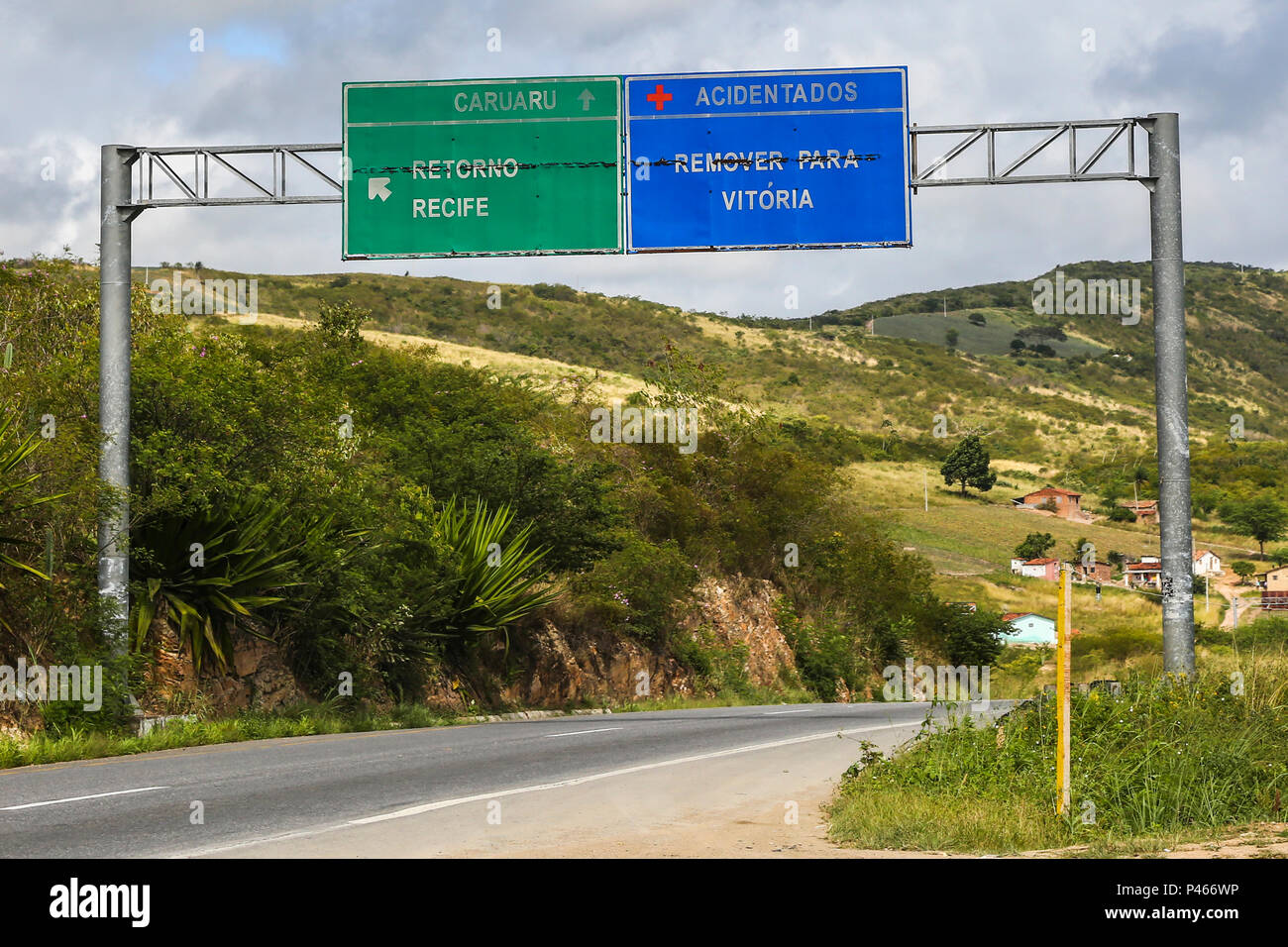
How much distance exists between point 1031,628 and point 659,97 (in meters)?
69.5

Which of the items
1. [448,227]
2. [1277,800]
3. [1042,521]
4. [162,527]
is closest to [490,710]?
[162,527]

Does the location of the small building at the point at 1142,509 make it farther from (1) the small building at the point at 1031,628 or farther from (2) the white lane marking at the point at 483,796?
(2) the white lane marking at the point at 483,796

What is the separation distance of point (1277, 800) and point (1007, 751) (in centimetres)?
202

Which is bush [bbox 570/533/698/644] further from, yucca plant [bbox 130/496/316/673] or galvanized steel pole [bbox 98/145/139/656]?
galvanized steel pole [bbox 98/145/139/656]

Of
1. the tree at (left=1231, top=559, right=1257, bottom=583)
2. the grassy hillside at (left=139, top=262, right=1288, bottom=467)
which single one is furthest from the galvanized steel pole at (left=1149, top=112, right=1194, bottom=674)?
the grassy hillside at (left=139, top=262, right=1288, bottom=467)

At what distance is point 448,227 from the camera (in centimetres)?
1731

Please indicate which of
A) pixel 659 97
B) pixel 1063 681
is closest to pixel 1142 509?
pixel 659 97

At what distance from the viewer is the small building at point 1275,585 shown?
78500 millimetres

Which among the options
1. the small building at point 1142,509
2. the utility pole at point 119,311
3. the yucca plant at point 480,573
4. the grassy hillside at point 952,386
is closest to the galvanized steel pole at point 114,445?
the utility pole at point 119,311

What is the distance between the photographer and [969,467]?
110 m

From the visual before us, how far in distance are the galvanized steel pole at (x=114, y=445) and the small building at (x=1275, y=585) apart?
2885 inches
